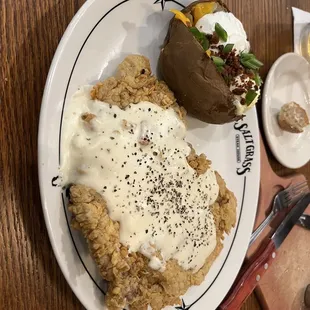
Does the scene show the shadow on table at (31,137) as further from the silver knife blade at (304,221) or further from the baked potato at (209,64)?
the silver knife blade at (304,221)

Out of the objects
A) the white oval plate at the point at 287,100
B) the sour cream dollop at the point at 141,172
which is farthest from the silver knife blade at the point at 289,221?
the sour cream dollop at the point at 141,172

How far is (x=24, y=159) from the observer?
3.78 feet

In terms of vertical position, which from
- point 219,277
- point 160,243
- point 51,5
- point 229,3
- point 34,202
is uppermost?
point 51,5

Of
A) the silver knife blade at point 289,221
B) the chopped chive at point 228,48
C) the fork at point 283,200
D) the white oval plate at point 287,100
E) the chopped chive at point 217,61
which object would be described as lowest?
the silver knife blade at point 289,221

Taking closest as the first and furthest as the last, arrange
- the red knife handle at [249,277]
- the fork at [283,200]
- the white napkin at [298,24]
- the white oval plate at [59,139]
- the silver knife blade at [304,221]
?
the white oval plate at [59,139] → the red knife handle at [249,277] → the fork at [283,200] → the silver knife blade at [304,221] → the white napkin at [298,24]

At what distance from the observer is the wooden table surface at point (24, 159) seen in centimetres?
112

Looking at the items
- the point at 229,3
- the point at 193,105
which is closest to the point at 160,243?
the point at 193,105

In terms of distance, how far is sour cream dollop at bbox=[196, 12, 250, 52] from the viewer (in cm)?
140

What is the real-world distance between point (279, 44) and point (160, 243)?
1.23 metres

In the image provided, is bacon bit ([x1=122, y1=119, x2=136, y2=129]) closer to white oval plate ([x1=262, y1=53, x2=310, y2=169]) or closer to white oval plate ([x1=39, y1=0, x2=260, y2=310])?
white oval plate ([x1=39, y1=0, x2=260, y2=310])

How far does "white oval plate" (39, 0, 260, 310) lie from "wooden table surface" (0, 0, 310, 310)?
2.7 inches

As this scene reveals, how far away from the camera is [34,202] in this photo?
3.83 feet

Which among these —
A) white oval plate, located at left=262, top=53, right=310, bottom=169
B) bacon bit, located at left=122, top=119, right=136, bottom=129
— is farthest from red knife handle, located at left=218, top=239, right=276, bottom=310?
bacon bit, located at left=122, top=119, right=136, bottom=129

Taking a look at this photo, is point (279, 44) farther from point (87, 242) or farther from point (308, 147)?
point (87, 242)
